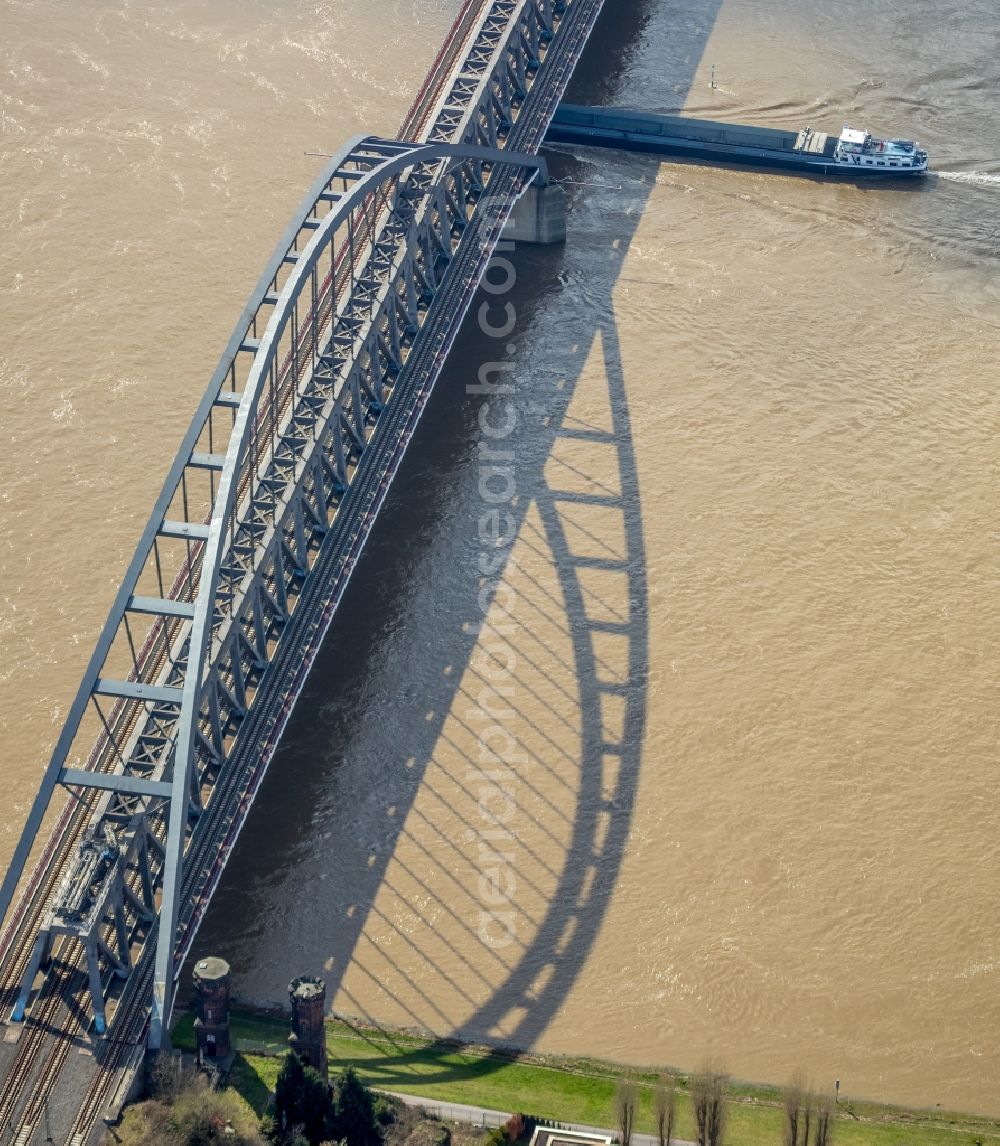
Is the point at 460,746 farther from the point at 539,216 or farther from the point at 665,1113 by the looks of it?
the point at 539,216

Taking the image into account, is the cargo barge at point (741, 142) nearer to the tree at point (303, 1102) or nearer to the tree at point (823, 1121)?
the tree at point (823, 1121)

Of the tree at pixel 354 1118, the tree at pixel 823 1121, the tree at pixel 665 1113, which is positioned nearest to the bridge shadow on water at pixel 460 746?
the tree at pixel 354 1118

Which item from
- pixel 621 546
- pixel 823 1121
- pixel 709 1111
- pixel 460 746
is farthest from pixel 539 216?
pixel 823 1121

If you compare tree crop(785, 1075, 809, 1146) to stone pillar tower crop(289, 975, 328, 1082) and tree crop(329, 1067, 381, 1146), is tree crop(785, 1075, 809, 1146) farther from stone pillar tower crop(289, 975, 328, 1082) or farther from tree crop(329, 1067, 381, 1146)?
stone pillar tower crop(289, 975, 328, 1082)

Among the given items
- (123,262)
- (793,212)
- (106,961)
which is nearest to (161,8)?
(123,262)

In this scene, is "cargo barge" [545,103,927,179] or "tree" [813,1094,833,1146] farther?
"cargo barge" [545,103,927,179]

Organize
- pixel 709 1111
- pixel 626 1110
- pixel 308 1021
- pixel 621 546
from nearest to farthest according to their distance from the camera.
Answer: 1. pixel 626 1110
2. pixel 709 1111
3. pixel 308 1021
4. pixel 621 546

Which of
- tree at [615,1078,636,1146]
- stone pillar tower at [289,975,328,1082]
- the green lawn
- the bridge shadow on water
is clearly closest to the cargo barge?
the bridge shadow on water
